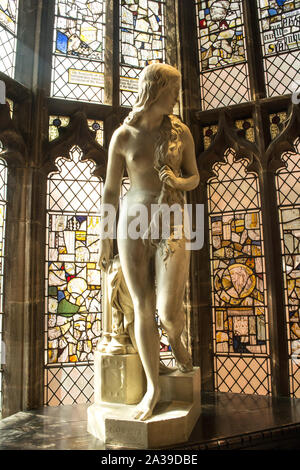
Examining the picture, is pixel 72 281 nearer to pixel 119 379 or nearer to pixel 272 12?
pixel 119 379

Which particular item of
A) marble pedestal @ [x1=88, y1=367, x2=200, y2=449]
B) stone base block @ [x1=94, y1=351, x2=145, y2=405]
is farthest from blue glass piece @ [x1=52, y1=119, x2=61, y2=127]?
marble pedestal @ [x1=88, y1=367, x2=200, y2=449]

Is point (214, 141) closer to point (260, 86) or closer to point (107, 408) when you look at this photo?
point (260, 86)

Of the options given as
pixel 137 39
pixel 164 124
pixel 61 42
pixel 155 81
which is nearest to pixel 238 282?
pixel 164 124

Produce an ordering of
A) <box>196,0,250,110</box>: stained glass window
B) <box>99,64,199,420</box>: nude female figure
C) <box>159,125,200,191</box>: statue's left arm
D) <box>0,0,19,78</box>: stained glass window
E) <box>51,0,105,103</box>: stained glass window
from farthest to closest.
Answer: <box>196,0,250,110</box>: stained glass window
<box>51,0,105,103</box>: stained glass window
<box>0,0,19,78</box>: stained glass window
<box>159,125,200,191</box>: statue's left arm
<box>99,64,199,420</box>: nude female figure

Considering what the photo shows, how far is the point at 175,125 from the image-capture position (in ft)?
8.55

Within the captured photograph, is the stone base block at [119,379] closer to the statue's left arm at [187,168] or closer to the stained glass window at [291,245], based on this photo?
the statue's left arm at [187,168]

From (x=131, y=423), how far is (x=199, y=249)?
246 centimetres

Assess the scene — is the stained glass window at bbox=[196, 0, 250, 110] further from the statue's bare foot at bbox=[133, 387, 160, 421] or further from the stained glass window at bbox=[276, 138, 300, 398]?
the statue's bare foot at bbox=[133, 387, 160, 421]

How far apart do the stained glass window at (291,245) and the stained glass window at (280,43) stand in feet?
2.50

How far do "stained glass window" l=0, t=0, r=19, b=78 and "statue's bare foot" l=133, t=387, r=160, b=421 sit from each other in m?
3.58

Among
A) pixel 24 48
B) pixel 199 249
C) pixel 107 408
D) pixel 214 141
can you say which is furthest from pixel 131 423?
pixel 24 48

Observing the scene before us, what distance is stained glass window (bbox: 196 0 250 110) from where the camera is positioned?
4672 mm

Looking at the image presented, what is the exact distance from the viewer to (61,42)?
4.53m

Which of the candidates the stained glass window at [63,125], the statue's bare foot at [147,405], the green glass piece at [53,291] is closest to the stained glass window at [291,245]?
the stained glass window at [63,125]
